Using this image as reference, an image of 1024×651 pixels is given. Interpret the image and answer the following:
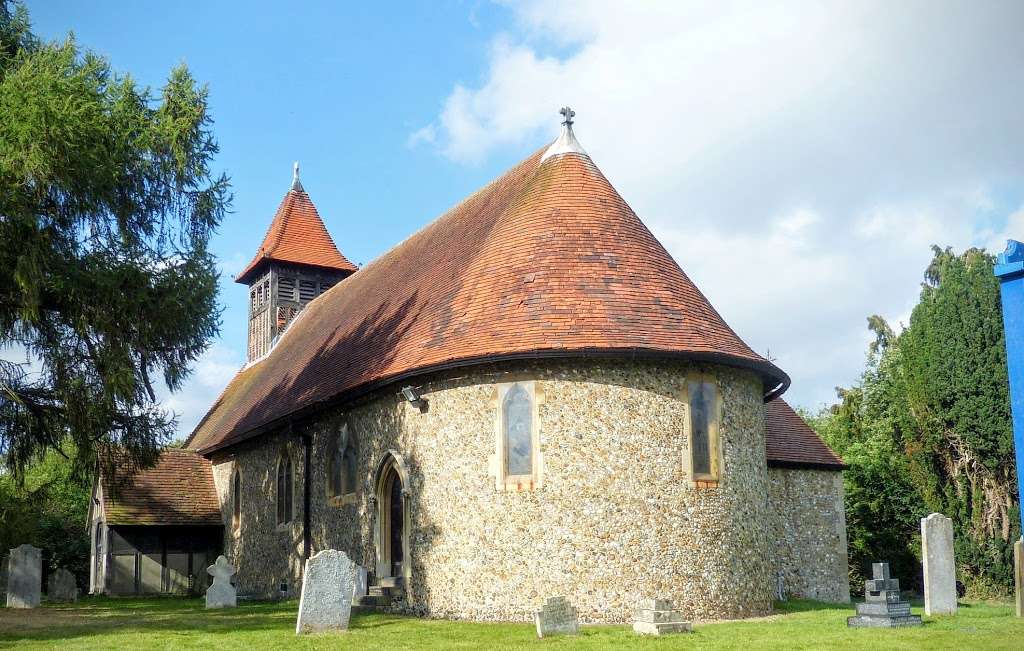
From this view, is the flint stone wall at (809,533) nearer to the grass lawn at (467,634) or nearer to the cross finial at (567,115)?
the grass lawn at (467,634)

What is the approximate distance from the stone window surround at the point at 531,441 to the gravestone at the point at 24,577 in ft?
34.2

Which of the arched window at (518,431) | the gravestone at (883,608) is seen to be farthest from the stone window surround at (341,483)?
the gravestone at (883,608)

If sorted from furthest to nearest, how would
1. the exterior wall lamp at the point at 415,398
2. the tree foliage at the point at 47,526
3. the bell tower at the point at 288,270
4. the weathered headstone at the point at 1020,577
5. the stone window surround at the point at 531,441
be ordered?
1. the bell tower at the point at 288,270
2. the tree foliage at the point at 47,526
3. the exterior wall lamp at the point at 415,398
4. the stone window surround at the point at 531,441
5. the weathered headstone at the point at 1020,577

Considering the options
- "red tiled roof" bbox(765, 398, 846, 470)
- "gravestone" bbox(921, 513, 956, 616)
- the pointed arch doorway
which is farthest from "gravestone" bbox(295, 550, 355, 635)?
"red tiled roof" bbox(765, 398, 846, 470)

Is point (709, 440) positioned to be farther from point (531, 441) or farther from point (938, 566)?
point (938, 566)

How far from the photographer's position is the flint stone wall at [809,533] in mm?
21500

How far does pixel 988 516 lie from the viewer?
2367 centimetres

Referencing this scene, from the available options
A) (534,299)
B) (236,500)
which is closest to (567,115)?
(534,299)

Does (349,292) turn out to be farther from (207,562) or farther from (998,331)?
(998,331)

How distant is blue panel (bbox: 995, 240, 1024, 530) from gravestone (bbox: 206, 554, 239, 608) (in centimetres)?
1397

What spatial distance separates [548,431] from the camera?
50.8 ft

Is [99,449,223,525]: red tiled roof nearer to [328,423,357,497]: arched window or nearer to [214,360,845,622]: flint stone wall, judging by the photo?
[328,423,357,497]: arched window

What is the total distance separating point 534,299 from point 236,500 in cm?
1306

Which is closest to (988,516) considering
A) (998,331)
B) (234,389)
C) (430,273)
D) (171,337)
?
(998,331)
